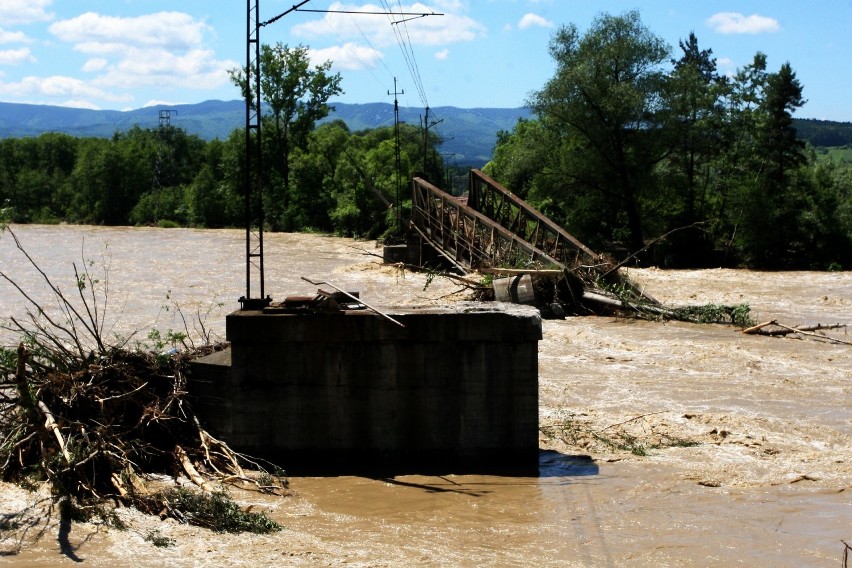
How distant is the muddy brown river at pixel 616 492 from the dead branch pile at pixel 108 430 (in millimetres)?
408

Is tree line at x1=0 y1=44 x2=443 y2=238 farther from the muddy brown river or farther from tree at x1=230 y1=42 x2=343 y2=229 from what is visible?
the muddy brown river

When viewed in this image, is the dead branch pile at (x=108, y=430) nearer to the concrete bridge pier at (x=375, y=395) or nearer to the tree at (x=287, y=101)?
the concrete bridge pier at (x=375, y=395)

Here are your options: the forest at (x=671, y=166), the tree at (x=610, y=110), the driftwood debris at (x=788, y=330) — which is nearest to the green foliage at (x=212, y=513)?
the driftwood debris at (x=788, y=330)

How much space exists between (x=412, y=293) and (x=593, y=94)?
1644 centimetres

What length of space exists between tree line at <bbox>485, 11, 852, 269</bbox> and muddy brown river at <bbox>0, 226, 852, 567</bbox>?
19289 mm

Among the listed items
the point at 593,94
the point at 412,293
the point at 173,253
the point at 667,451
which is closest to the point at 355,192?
the point at 173,253

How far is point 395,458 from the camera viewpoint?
12852 mm

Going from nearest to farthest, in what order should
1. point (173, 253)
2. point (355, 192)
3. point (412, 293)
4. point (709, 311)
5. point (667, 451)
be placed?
point (667, 451) < point (709, 311) < point (412, 293) < point (173, 253) < point (355, 192)

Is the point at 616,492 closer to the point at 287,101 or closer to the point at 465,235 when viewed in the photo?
the point at 465,235

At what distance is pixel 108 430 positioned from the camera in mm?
11672

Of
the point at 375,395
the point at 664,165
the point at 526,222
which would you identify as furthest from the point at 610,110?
the point at 375,395

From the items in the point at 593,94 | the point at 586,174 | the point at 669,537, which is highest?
the point at 593,94

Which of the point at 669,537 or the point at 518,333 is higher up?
the point at 518,333

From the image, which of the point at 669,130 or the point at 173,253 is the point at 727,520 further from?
the point at 173,253
